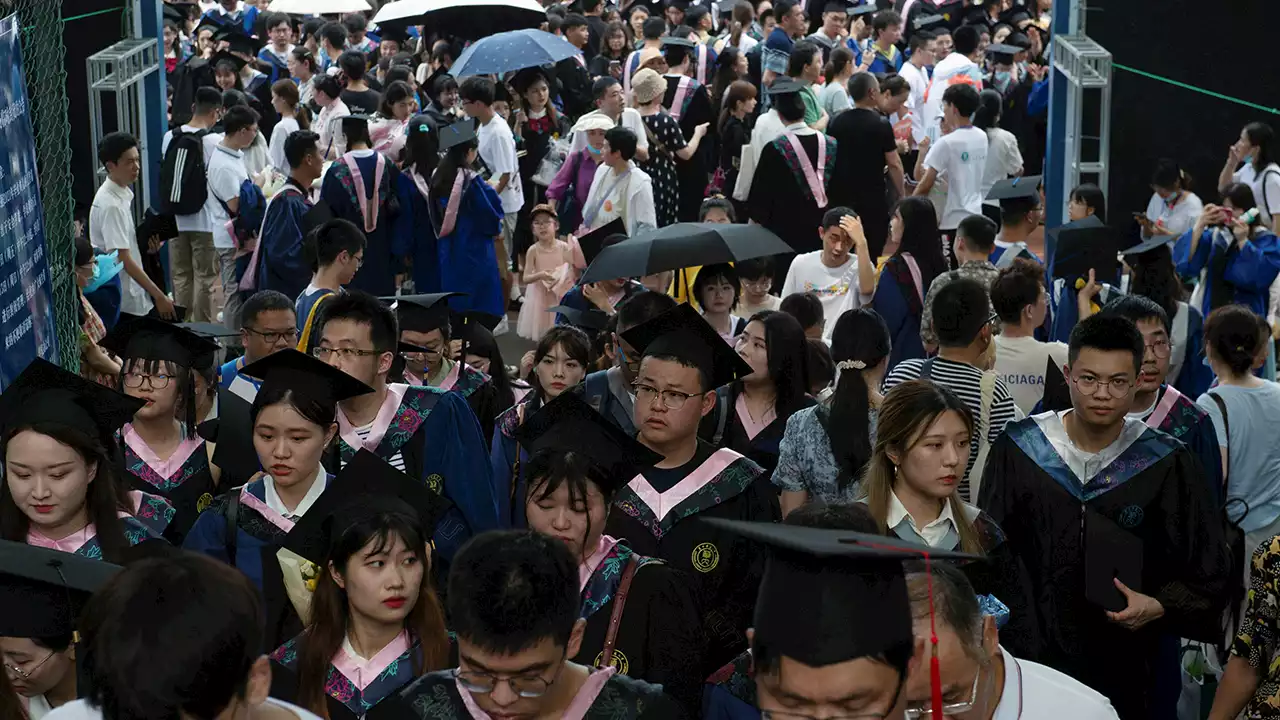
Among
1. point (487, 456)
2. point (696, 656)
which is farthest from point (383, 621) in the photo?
point (487, 456)

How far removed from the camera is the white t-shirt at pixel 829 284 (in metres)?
8.16

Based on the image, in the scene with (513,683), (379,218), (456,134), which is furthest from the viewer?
Result: (379,218)

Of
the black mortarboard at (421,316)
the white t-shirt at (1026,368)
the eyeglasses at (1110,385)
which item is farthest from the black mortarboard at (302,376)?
the white t-shirt at (1026,368)

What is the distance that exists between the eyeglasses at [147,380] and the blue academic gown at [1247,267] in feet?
19.6

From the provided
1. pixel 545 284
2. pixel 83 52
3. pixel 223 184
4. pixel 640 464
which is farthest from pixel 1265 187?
pixel 83 52

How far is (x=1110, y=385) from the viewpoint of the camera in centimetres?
489

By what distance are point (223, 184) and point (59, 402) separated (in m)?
6.56

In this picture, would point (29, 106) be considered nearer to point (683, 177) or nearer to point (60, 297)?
point (60, 297)

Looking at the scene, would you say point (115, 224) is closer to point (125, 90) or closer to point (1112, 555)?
point (125, 90)

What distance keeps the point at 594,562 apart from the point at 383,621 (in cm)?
53

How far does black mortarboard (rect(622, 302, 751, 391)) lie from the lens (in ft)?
16.4

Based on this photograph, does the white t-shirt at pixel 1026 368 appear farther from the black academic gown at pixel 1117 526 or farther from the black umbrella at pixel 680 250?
the black academic gown at pixel 1117 526

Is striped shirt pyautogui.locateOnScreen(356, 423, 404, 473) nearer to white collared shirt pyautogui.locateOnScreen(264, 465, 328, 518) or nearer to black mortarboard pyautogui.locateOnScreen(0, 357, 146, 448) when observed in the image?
white collared shirt pyautogui.locateOnScreen(264, 465, 328, 518)

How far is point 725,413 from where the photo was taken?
5.95m
